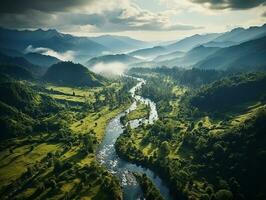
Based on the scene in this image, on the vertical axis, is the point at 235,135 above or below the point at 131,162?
above

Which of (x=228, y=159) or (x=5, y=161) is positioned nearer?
→ (x=228, y=159)

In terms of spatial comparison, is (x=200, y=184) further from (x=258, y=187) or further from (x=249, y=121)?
(x=249, y=121)

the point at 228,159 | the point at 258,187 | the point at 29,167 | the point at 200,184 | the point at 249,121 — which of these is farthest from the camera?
the point at 249,121

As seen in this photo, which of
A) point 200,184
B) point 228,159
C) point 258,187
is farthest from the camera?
point 228,159

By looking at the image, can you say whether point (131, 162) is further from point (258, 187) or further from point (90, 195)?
point (258, 187)

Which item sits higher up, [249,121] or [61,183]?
[249,121]

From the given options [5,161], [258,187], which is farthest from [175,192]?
[5,161]

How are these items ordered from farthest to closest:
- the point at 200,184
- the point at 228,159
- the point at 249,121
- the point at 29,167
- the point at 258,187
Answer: the point at 249,121 < the point at 29,167 < the point at 228,159 < the point at 200,184 < the point at 258,187

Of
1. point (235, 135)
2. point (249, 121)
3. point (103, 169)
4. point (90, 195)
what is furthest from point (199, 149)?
point (90, 195)

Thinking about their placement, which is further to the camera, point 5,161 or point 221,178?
point 5,161
